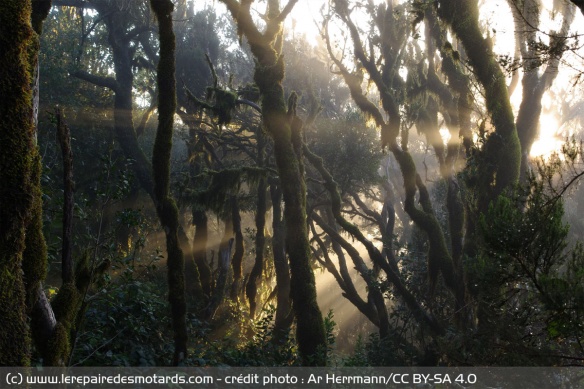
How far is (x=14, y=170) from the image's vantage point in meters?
3.50

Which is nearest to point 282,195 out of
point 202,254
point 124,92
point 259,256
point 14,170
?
point 259,256

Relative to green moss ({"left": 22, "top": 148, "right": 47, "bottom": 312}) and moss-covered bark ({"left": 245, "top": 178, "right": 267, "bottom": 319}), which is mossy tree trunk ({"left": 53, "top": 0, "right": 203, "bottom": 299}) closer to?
moss-covered bark ({"left": 245, "top": 178, "right": 267, "bottom": 319})

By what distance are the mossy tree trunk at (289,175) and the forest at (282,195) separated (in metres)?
0.05

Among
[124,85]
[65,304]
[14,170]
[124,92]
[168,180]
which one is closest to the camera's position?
[14,170]

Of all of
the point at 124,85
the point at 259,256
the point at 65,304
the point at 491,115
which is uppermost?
the point at 124,85

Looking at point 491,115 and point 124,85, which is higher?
point 124,85

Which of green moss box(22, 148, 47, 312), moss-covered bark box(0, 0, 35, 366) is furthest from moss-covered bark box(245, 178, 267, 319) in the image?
moss-covered bark box(0, 0, 35, 366)

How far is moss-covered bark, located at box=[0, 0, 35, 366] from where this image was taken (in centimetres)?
333

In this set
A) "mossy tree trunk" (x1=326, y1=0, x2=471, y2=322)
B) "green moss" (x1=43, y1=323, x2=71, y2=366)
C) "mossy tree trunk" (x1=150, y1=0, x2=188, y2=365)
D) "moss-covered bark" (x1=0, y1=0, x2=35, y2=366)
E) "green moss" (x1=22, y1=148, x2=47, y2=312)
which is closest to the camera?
"moss-covered bark" (x1=0, y1=0, x2=35, y2=366)

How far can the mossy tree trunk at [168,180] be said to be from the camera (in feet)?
28.7

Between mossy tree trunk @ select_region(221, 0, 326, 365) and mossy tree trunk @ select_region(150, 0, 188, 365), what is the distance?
340 centimetres

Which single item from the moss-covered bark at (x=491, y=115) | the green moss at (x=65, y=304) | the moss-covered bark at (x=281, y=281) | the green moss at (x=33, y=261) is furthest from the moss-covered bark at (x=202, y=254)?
the green moss at (x=33, y=261)

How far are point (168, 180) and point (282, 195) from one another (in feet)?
29.6

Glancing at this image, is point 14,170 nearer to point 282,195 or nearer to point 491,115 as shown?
point 491,115
